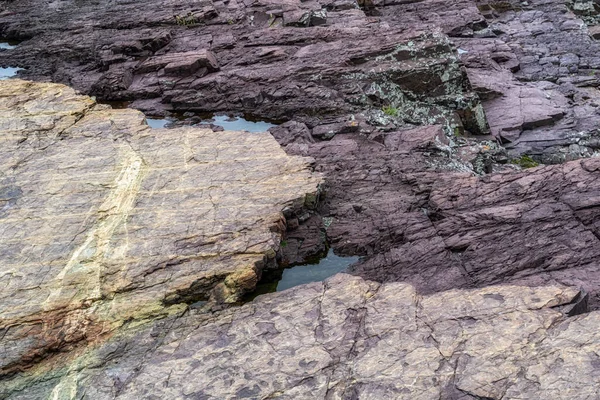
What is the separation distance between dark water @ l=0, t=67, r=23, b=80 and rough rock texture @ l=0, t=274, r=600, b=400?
39.7 ft

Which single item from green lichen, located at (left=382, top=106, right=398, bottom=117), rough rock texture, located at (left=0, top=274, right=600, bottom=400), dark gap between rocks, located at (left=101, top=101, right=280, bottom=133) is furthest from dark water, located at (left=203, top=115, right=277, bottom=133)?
rough rock texture, located at (left=0, top=274, right=600, bottom=400)

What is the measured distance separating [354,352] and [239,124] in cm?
806

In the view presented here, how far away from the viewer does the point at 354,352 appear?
6922mm

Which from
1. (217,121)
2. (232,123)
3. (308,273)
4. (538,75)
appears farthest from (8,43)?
(538,75)

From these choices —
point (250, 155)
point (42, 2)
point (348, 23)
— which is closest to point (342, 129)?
point (250, 155)

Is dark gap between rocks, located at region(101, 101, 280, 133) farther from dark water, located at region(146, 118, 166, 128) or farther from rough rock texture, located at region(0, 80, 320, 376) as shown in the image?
rough rock texture, located at region(0, 80, 320, 376)

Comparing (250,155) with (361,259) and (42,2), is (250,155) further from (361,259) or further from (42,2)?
(42,2)

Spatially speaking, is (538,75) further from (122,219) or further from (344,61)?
(122,219)

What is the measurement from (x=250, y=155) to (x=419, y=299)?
15.0ft

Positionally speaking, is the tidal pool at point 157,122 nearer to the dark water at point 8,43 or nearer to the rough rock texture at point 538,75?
the rough rock texture at point 538,75

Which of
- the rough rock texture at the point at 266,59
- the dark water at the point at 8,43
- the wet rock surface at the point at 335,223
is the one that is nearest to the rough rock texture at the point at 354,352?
the wet rock surface at the point at 335,223

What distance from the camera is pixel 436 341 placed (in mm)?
6875

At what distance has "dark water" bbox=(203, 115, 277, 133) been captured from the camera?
1353 centimetres

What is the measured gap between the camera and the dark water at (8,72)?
54.4 feet
